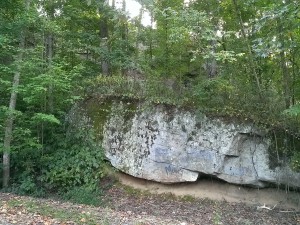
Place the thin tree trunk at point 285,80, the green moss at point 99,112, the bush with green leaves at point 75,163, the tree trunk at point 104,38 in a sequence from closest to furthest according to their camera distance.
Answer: the bush with green leaves at point 75,163
the thin tree trunk at point 285,80
the green moss at point 99,112
the tree trunk at point 104,38

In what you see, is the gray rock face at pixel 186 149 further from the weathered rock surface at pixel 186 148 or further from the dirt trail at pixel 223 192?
the dirt trail at pixel 223 192

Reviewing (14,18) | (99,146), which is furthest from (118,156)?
(14,18)

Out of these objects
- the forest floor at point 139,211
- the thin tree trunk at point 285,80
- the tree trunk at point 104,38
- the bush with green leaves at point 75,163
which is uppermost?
the tree trunk at point 104,38

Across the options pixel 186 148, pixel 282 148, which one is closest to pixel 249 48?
pixel 282 148

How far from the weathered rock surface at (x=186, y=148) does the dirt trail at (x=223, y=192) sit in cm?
31

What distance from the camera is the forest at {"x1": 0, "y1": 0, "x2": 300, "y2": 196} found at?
30.3 ft

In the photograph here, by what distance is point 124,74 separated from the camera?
12477 millimetres

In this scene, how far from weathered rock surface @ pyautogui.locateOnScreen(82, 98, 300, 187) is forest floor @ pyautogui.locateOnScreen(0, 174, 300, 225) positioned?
Answer: 2.32ft

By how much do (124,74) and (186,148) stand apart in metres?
4.05

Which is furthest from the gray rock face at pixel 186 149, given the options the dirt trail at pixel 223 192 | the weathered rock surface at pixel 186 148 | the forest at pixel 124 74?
the forest at pixel 124 74

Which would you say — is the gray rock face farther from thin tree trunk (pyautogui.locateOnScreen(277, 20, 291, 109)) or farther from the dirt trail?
thin tree trunk (pyautogui.locateOnScreen(277, 20, 291, 109))

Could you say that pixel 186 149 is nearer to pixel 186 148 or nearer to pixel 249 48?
pixel 186 148

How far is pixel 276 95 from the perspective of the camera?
10414 mm

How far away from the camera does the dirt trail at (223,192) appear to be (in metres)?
9.78
